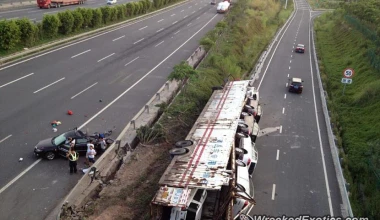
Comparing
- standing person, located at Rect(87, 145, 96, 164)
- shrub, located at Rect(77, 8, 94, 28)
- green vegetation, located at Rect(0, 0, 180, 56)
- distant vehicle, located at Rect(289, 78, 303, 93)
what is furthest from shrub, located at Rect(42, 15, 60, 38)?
distant vehicle, located at Rect(289, 78, 303, 93)

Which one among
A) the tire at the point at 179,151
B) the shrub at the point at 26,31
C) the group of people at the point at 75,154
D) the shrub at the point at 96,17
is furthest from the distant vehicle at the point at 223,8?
the tire at the point at 179,151

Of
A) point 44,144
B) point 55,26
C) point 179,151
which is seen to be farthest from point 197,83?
point 55,26

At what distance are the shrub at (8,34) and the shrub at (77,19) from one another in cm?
917

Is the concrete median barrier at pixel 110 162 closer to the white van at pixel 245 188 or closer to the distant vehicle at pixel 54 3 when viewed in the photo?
the white van at pixel 245 188

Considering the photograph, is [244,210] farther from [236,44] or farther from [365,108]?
[236,44]

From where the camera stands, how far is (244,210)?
623 inches

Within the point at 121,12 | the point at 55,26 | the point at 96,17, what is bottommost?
the point at 121,12

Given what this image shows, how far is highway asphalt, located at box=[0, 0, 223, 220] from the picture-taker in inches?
649

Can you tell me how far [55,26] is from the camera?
37.8m

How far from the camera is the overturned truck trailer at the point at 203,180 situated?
45.7 feet

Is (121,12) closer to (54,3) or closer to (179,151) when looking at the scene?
(54,3)

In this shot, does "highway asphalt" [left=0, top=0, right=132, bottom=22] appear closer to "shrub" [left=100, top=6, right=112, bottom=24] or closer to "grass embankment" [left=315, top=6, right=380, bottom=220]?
"shrub" [left=100, top=6, right=112, bottom=24]

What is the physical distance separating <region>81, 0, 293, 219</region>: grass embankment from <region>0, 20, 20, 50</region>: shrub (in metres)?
15.6

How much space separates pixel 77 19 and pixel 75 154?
91.1 ft
